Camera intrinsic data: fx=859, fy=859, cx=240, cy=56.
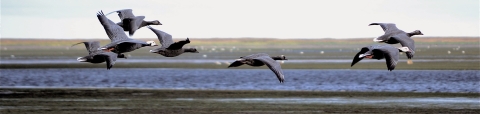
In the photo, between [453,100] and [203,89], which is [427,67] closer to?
[203,89]

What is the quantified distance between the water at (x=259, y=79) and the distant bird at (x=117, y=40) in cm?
4110

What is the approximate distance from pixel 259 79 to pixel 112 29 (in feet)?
175

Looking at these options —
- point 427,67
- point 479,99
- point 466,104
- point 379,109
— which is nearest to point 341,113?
point 379,109

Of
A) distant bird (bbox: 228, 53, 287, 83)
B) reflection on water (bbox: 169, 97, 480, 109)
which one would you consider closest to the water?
reflection on water (bbox: 169, 97, 480, 109)

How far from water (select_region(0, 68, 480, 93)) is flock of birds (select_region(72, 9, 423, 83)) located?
40.1m

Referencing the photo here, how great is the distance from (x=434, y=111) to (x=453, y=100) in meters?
5.88

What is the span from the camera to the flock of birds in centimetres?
1363

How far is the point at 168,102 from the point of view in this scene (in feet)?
150

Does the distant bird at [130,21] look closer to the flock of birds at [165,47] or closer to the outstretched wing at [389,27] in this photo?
the flock of birds at [165,47]

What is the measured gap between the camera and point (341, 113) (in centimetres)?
3956

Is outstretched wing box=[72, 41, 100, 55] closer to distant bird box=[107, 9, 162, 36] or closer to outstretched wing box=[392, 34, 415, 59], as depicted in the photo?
distant bird box=[107, 9, 162, 36]

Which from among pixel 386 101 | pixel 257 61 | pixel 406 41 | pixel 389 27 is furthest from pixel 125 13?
pixel 386 101

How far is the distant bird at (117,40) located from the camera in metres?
13.8

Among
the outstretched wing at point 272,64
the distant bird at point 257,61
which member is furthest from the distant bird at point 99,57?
the outstretched wing at point 272,64
